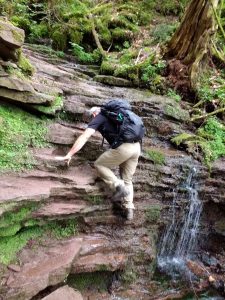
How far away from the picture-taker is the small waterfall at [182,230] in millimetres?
8469

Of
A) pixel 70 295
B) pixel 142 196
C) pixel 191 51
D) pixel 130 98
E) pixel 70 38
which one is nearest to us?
pixel 70 295

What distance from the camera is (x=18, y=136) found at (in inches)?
271

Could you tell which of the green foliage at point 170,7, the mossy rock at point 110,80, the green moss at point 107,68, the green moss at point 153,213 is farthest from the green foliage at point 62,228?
the green foliage at point 170,7

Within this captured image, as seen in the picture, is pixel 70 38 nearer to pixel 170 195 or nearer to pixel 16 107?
pixel 16 107

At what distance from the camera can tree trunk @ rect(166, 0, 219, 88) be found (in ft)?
35.7

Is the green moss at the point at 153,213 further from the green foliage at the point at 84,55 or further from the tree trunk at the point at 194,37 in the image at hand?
the green foliage at the point at 84,55

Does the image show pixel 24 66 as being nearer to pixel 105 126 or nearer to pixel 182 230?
pixel 105 126

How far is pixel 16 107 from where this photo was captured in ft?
24.7

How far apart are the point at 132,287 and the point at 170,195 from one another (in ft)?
7.41

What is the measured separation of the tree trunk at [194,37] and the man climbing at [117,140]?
518 centimetres

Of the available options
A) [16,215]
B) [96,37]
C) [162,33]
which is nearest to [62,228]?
[16,215]

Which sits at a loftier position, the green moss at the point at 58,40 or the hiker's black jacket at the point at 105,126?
the hiker's black jacket at the point at 105,126

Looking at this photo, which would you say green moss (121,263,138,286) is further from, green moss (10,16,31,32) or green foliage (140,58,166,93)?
green moss (10,16,31,32)

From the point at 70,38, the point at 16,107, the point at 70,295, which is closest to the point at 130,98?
the point at 16,107
